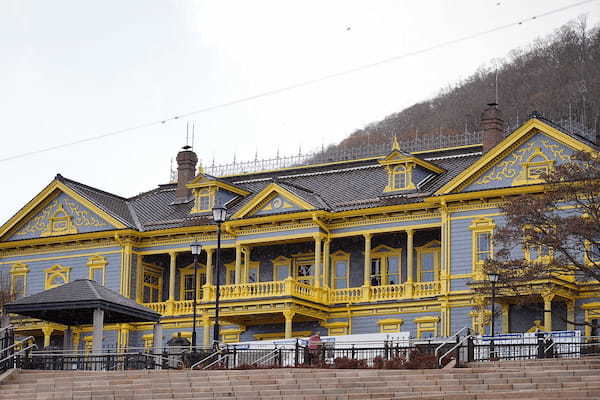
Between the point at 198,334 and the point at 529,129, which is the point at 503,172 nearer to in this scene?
the point at 529,129

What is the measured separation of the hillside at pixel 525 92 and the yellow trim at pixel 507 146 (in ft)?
156

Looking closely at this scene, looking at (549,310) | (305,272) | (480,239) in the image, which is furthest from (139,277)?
(549,310)

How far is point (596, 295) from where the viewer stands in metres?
49.1

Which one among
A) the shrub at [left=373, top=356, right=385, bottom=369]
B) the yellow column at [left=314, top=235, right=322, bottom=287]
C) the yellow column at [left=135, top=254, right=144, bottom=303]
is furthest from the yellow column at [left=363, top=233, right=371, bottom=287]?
the shrub at [left=373, top=356, right=385, bottom=369]

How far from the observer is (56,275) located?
A: 6138 centimetres

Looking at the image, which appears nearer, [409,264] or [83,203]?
[409,264]

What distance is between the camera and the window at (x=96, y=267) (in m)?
60.5

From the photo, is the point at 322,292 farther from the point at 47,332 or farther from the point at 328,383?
the point at 328,383

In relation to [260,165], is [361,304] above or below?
below

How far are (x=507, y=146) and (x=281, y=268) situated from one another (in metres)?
13.0

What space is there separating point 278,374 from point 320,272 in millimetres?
21108

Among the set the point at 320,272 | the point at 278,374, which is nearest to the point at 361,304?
the point at 320,272

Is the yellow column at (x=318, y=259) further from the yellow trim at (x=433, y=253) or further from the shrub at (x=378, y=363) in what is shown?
the shrub at (x=378, y=363)

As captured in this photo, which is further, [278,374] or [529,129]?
[529,129]
